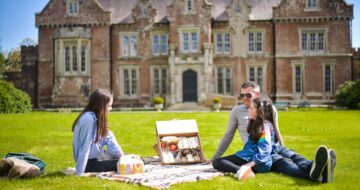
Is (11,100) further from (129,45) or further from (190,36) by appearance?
(190,36)

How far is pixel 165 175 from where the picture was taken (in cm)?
840

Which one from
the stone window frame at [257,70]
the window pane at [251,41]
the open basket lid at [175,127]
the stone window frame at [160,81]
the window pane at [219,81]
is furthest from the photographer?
the stone window frame at [160,81]

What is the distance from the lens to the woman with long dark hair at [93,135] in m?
8.41

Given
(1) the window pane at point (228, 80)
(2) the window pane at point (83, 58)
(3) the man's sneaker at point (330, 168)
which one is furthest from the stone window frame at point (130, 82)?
(3) the man's sneaker at point (330, 168)

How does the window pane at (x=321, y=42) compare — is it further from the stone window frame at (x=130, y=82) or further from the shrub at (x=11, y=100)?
the shrub at (x=11, y=100)

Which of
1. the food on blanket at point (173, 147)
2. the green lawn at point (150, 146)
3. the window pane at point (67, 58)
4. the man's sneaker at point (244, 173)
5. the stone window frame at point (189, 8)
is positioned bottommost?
the green lawn at point (150, 146)

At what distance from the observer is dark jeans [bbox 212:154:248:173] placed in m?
8.54

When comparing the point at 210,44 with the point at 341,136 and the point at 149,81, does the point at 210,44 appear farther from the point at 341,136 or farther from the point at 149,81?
the point at 341,136

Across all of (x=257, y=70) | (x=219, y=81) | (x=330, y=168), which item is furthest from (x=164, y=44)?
(x=330, y=168)

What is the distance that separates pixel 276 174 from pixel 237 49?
3013 centimetres

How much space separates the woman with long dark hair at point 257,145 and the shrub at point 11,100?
24.8 meters

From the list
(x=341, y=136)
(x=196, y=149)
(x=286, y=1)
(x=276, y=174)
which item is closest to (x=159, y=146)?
(x=196, y=149)

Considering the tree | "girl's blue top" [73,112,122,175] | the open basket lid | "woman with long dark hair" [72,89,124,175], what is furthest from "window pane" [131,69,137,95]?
the tree

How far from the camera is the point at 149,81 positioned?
39.0 m
